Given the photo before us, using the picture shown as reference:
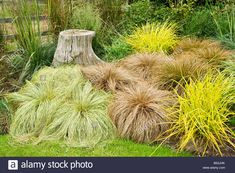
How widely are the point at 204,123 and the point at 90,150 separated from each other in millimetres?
1219

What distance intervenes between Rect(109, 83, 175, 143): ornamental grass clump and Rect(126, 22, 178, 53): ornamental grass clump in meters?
2.06

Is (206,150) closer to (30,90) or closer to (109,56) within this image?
(30,90)

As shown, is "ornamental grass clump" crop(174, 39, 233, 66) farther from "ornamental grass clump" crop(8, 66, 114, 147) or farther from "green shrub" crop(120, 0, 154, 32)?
"ornamental grass clump" crop(8, 66, 114, 147)

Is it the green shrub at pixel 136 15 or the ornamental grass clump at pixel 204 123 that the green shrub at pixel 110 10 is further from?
the ornamental grass clump at pixel 204 123

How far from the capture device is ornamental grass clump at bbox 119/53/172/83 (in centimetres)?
676

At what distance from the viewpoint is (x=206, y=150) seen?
512cm

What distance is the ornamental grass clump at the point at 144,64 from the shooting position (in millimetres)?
6757

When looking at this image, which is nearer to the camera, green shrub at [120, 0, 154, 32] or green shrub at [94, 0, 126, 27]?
green shrub at [94, 0, 126, 27]

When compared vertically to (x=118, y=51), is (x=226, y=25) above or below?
above

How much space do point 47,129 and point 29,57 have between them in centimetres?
220

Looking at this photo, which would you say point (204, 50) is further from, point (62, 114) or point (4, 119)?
point (4, 119)

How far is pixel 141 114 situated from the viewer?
5527 mm

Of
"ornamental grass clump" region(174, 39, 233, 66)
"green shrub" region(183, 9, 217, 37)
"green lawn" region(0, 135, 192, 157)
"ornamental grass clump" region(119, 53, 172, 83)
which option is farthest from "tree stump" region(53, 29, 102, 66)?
"green lawn" region(0, 135, 192, 157)

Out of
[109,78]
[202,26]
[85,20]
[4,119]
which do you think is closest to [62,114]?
→ [4,119]
